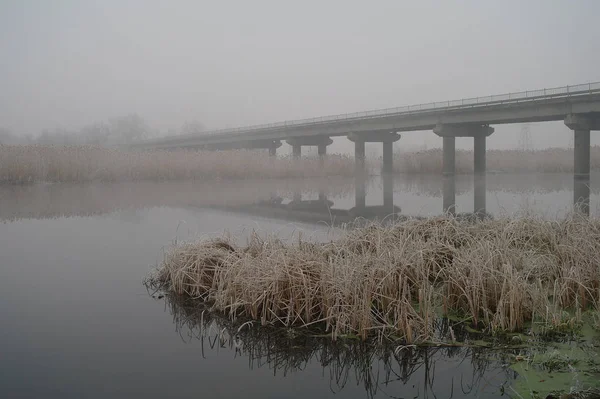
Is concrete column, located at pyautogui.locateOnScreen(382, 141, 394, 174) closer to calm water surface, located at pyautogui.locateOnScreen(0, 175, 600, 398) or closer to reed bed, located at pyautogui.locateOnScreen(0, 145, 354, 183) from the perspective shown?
reed bed, located at pyautogui.locateOnScreen(0, 145, 354, 183)

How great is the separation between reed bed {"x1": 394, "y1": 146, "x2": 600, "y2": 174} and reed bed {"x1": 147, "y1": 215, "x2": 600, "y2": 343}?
34.5m

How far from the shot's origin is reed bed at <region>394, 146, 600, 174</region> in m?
39.9

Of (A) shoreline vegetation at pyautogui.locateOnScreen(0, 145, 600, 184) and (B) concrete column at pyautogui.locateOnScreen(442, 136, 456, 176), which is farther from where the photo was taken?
(B) concrete column at pyautogui.locateOnScreen(442, 136, 456, 176)

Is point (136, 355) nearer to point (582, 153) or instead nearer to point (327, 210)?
point (327, 210)

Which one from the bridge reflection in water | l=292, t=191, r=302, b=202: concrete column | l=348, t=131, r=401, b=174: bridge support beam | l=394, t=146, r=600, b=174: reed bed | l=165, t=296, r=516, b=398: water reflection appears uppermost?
l=348, t=131, r=401, b=174: bridge support beam

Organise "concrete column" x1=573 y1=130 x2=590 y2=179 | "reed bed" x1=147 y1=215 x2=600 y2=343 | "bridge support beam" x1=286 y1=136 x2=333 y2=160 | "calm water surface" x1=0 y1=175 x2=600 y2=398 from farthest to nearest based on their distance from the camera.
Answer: "bridge support beam" x1=286 y1=136 x2=333 y2=160, "concrete column" x1=573 y1=130 x2=590 y2=179, "reed bed" x1=147 y1=215 x2=600 y2=343, "calm water surface" x1=0 y1=175 x2=600 y2=398

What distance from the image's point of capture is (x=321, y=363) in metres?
4.26

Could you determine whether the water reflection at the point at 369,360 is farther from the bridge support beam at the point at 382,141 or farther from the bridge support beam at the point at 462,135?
the bridge support beam at the point at 382,141

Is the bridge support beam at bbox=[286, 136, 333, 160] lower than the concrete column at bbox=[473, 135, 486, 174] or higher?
higher

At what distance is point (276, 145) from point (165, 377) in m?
61.8

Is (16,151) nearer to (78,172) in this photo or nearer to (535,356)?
(78,172)

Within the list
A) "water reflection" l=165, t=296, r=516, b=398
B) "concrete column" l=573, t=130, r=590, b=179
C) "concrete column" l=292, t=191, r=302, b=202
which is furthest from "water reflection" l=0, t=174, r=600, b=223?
"concrete column" l=573, t=130, r=590, b=179

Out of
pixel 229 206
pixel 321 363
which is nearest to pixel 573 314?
pixel 321 363

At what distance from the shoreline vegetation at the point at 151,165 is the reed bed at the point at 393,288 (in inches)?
839
